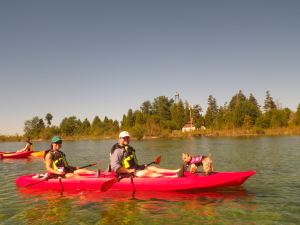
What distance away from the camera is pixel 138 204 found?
231 inches

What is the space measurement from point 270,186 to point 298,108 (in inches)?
2129

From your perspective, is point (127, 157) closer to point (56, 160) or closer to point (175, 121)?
point (56, 160)

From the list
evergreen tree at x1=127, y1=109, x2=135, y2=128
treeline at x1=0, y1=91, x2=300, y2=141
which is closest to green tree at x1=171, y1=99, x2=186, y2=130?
treeline at x1=0, y1=91, x2=300, y2=141

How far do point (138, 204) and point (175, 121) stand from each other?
199 ft

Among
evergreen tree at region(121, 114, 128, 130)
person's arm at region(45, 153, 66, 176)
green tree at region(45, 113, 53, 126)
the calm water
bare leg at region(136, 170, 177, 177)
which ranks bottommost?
the calm water

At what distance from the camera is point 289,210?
5.12 metres

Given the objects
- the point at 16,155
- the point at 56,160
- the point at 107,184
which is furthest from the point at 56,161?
the point at 16,155

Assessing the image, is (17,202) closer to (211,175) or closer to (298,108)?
(211,175)

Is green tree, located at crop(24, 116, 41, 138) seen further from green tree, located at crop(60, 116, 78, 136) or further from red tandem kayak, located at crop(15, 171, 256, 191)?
red tandem kayak, located at crop(15, 171, 256, 191)

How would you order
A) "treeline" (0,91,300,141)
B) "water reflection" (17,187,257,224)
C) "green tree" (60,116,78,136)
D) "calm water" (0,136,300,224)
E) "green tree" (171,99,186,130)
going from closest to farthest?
1. "calm water" (0,136,300,224)
2. "water reflection" (17,187,257,224)
3. "treeline" (0,91,300,141)
4. "green tree" (171,99,186,130)
5. "green tree" (60,116,78,136)

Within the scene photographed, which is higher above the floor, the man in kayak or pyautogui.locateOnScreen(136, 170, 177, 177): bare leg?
the man in kayak

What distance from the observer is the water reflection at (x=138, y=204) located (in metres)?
5.11

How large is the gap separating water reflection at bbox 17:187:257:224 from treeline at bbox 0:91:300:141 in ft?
140

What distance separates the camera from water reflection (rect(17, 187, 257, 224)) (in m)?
5.11
